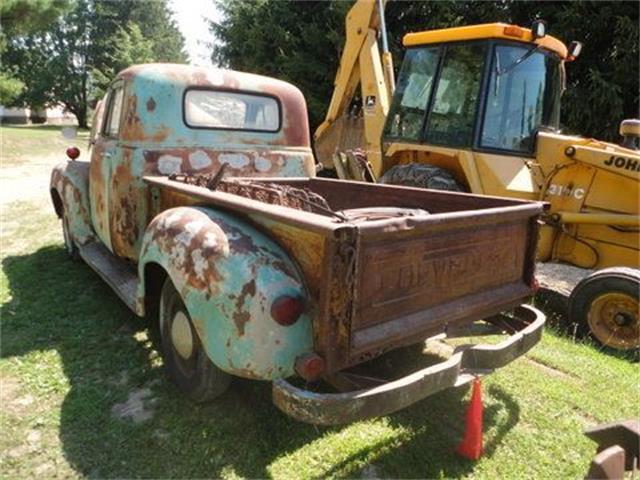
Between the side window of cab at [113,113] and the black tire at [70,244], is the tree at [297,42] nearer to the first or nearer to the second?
the black tire at [70,244]

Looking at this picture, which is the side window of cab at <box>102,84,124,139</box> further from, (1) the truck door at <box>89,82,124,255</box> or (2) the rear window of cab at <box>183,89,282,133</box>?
(2) the rear window of cab at <box>183,89,282,133</box>

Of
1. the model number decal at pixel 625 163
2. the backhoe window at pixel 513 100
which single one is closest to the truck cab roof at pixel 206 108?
the backhoe window at pixel 513 100

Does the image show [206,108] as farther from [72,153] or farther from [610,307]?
[610,307]

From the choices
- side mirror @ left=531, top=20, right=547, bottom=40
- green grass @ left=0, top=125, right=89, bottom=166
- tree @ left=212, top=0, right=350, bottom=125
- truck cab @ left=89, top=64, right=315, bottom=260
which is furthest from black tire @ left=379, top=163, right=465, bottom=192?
green grass @ left=0, top=125, right=89, bottom=166

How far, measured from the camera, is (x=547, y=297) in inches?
199

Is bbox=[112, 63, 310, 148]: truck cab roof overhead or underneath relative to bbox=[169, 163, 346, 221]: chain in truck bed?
overhead

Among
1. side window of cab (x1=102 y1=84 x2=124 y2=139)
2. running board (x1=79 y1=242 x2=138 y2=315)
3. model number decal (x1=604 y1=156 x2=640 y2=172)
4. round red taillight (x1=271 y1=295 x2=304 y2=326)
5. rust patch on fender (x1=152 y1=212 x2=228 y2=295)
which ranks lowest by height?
running board (x1=79 y1=242 x2=138 y2=315)

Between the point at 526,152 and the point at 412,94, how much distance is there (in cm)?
161

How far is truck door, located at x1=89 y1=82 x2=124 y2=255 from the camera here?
433cm

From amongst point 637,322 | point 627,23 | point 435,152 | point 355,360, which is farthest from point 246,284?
Answer: point 627,23

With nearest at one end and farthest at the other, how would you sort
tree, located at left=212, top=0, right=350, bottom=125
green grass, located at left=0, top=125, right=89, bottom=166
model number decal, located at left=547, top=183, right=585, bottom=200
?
model number decal, located at left=547, top=183, right=585, bottom=200, tree, located at left=212, top=0, right=350, bottom=125, green grass, located at left=0, top=125, right=89, bottom=166

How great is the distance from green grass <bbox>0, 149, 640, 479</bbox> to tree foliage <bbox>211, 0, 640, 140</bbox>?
1093 centimetres

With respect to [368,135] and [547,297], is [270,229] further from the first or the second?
[368,135]

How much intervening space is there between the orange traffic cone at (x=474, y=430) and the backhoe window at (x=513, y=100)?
134 inches
